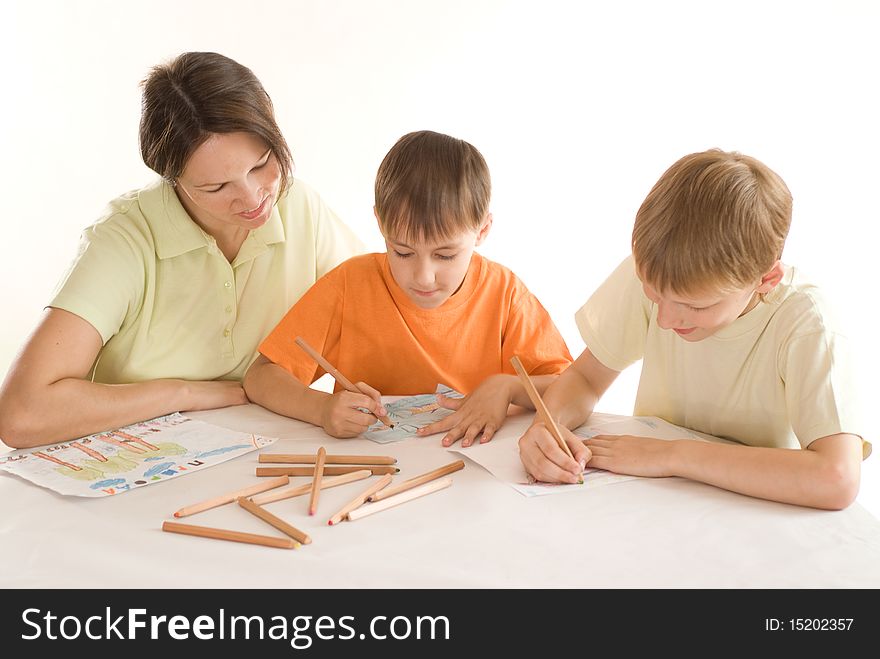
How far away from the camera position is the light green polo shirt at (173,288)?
156cm

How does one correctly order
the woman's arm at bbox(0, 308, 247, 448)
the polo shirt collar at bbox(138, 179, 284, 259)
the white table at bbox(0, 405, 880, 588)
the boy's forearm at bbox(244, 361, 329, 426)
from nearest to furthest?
the white table at bbox(0, 405, 880, 588)
the woman's arm at bbox(0, 308, 247, 448)
the boy's forearm at bbox(244, 361, 329, 426)
the polo shirt collar at bbox(138, 179, 284, 259)

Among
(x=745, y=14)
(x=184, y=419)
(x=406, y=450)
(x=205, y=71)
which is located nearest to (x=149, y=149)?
(x=205, y=71)

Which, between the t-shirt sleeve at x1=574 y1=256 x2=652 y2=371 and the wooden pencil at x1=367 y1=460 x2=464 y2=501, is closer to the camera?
the wooden pencil at x1=367 y1=460 x2=464 y2=501

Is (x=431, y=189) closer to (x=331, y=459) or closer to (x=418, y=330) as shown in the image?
(x=418, y=330)

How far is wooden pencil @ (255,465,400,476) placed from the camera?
1.26 meters

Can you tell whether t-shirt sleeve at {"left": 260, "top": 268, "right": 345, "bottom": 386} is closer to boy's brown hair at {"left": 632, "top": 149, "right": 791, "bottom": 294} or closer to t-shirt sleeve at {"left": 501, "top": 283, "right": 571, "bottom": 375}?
t-shirt sleeve at {"left": 501, "top": 283, "right": 571, "bottom": 375}

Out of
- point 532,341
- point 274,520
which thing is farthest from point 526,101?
point 274,520

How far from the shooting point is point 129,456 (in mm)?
1344

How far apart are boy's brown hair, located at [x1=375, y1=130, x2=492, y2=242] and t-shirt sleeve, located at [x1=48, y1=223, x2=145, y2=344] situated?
0.47 m

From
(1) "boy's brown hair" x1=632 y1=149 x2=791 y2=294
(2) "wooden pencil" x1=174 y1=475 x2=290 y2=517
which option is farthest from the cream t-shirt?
(2) "wooden pencil" x1=174 y1=475 x2=290 y2=517

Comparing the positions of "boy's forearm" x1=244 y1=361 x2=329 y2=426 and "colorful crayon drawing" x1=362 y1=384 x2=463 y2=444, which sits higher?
"boy's forearm" x1=244 y1=361 x2=329 y2=426

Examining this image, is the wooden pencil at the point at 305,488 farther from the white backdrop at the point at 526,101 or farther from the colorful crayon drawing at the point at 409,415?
the white backdrop at the point at 526,101

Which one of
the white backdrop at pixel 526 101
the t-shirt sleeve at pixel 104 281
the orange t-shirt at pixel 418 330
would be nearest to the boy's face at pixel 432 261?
the orange t-shirt at pixel 418 330

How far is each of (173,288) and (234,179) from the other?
0.92 feet
